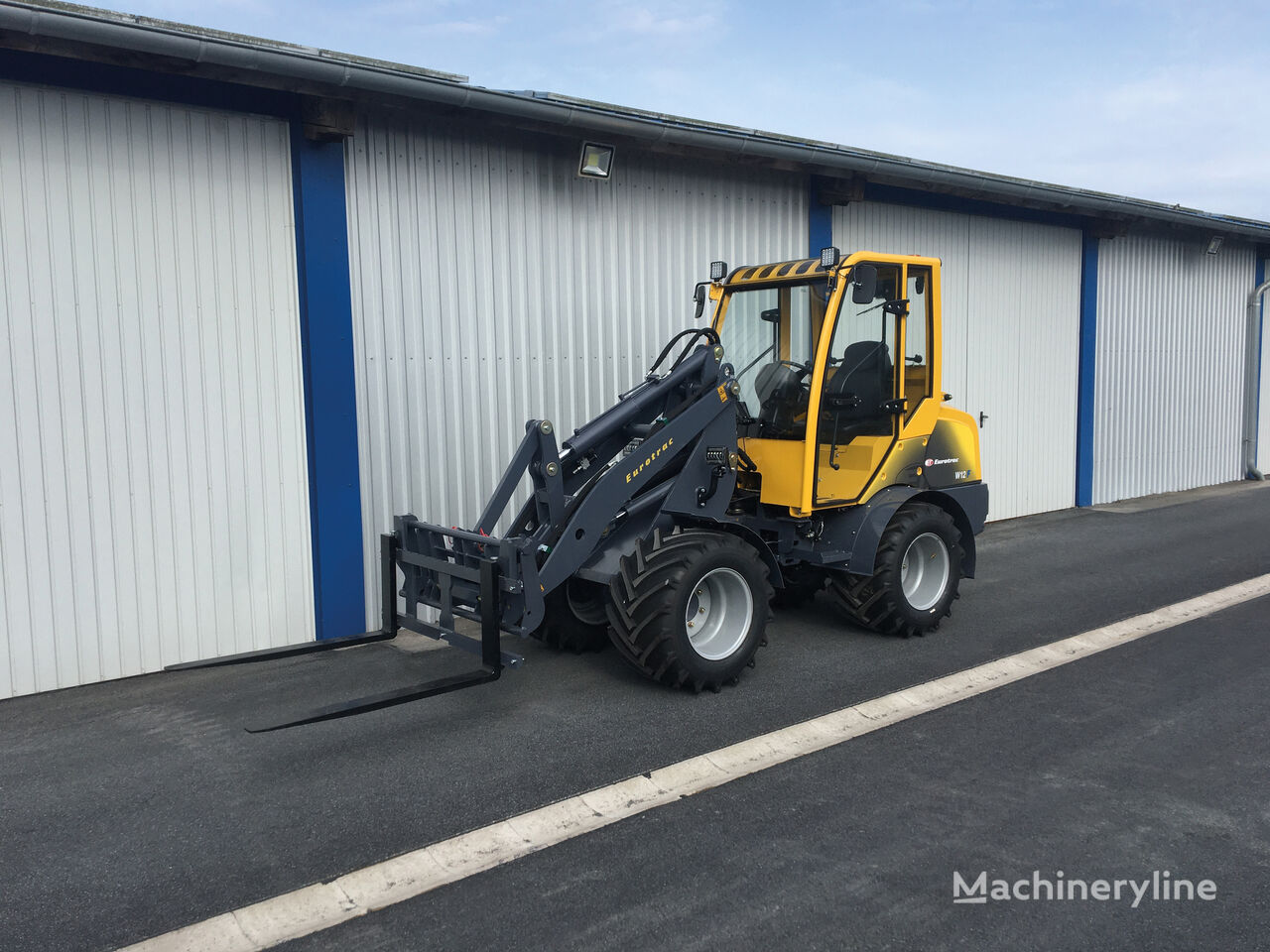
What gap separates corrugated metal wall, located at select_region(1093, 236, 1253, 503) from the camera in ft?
42.9

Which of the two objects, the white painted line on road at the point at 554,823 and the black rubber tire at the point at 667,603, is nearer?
the white painted line on road at the point at 554,823

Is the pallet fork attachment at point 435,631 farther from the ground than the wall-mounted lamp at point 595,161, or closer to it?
closer to it

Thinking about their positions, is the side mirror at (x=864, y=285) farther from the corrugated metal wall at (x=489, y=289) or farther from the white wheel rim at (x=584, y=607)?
the corrugated metal wall at (x=489, y=289)

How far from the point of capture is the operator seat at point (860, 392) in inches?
250

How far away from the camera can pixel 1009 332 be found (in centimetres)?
1176

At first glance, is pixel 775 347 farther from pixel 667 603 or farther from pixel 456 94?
pixel 456 94

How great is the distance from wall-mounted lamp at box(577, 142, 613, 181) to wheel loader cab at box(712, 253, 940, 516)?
1622 mm

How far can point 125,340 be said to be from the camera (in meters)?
6.06

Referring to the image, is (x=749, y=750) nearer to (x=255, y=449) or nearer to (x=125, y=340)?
(x=255, y=449)

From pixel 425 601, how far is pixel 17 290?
2938 millimetres

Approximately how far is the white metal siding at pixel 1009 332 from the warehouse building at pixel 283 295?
1487 mm

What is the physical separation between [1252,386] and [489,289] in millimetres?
13289

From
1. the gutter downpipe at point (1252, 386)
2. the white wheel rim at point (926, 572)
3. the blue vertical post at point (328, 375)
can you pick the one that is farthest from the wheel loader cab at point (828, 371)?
the gutter downpipe at point (1252, 386)

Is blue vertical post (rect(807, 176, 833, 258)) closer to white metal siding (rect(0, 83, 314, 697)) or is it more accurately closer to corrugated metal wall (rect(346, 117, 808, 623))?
corrugated metal wall (rect(346, 117, 808, 623))
